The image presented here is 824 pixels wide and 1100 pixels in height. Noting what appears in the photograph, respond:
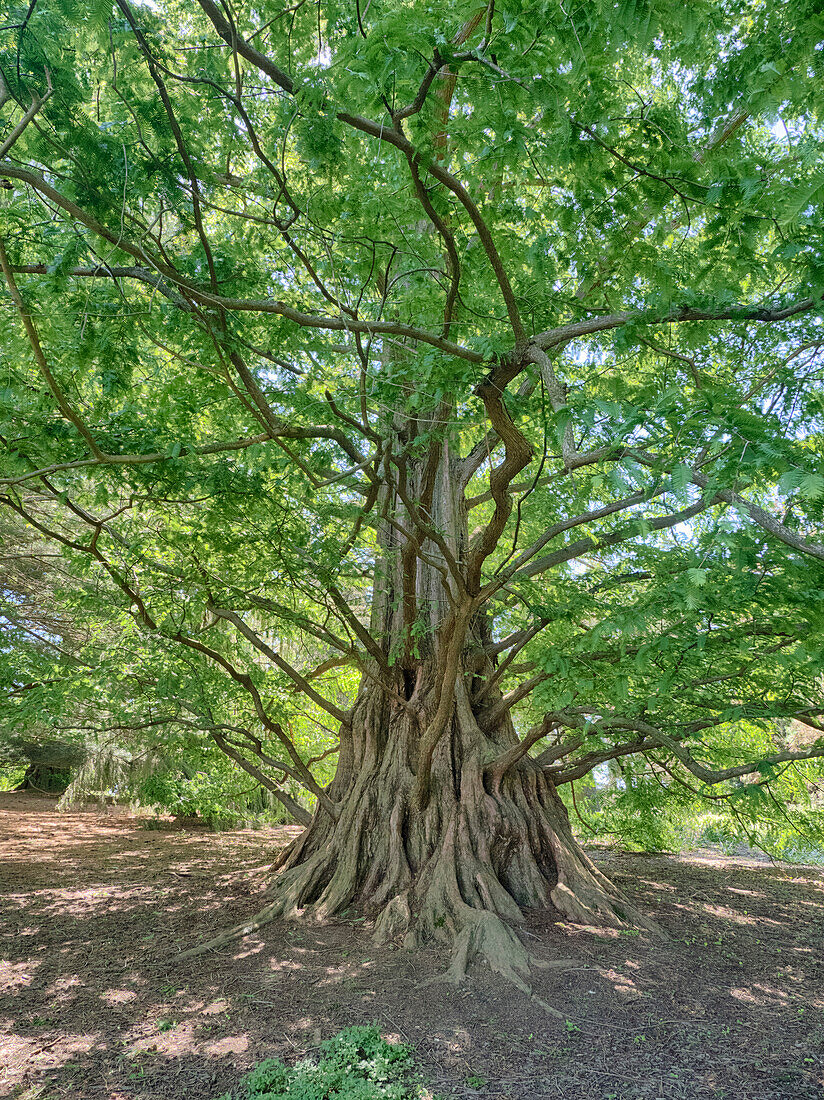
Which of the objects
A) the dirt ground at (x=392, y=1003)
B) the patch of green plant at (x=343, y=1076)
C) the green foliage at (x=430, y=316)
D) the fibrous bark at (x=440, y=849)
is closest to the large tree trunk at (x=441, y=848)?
the fibrous bark at (x=440, y=849)

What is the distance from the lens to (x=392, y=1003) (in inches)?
144

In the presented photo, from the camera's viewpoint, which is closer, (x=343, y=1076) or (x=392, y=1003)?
(x=343, y=1076)

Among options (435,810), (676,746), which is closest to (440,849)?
(435,810)

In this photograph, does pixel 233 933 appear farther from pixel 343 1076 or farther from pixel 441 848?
pixel 343 1076

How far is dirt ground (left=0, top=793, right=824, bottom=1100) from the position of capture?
2928 mm

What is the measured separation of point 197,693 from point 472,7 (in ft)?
18.0

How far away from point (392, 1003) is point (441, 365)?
3.67m

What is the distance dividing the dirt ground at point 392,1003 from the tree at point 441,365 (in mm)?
521

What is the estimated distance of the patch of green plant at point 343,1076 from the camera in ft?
8.73

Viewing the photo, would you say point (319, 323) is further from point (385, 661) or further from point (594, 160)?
point (385, 661)

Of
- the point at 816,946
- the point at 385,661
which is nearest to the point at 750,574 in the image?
the point at 385,661

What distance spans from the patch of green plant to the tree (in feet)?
3.94

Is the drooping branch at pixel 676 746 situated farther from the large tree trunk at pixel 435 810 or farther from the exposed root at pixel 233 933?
the exposed root at pixel 233 933

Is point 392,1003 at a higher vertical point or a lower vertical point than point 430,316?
lower
